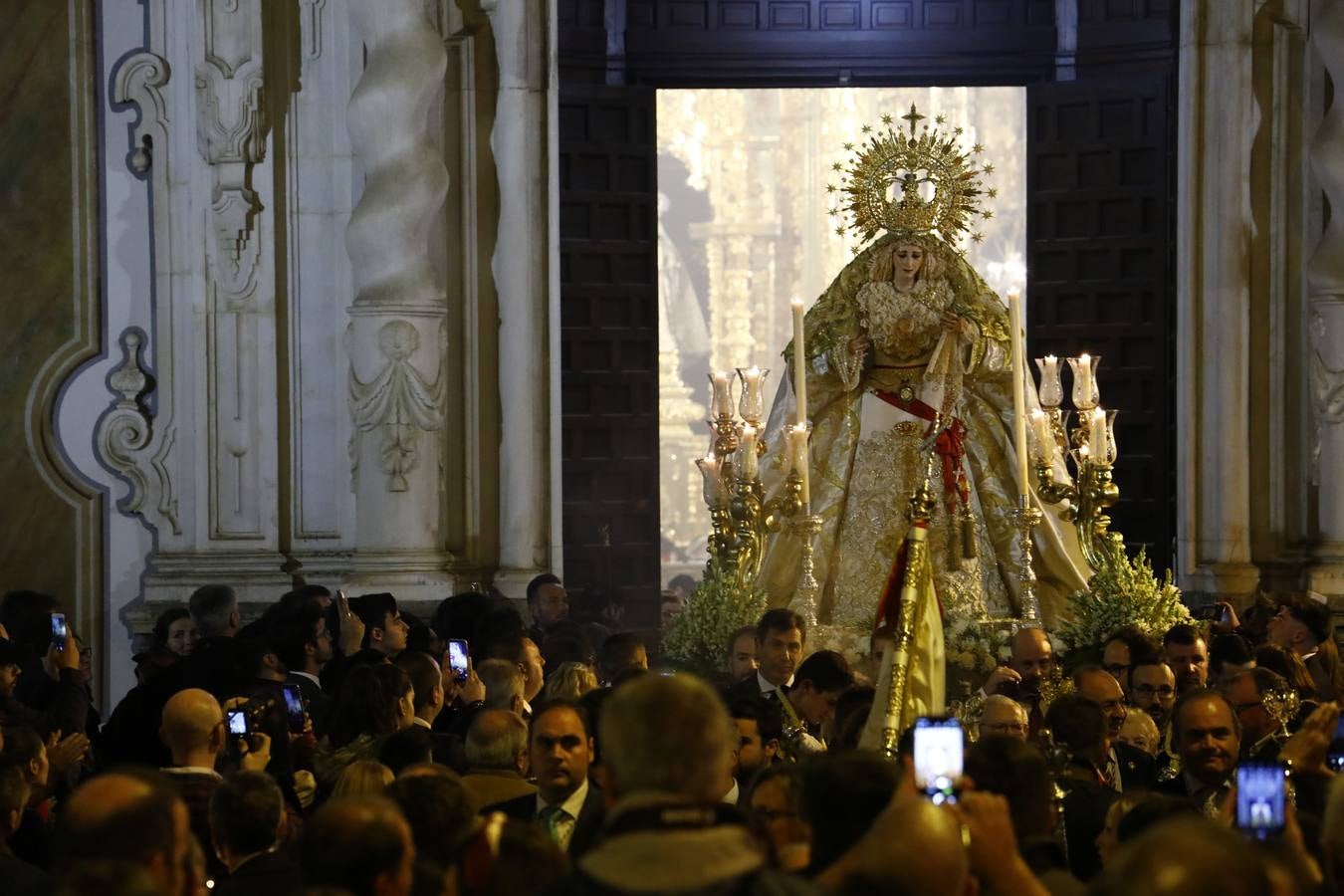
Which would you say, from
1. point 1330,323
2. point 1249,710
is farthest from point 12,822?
point 1330,323

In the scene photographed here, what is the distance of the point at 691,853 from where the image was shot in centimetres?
391

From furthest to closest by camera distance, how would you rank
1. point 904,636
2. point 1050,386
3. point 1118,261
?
point 1118,261 < point 1050,386 < point 904,636

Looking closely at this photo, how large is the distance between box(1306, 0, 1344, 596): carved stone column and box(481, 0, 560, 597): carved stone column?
4151 millimetres

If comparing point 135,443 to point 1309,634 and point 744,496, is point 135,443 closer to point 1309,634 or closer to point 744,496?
point 744,496

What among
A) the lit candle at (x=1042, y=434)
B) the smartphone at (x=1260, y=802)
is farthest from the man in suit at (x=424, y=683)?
the lit candle at (x=1042, y=434)

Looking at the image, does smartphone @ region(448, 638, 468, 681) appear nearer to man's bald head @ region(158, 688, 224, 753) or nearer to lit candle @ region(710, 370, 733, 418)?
man's bald head @ region(158, 688, 224, 753)

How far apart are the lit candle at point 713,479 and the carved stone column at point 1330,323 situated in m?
3.36

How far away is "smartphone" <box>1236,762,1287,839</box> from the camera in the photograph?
4523 mm

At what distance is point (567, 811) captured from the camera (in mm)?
6484

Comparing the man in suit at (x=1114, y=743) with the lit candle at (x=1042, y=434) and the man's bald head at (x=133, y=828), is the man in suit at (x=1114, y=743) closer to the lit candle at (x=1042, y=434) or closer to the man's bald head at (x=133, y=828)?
the man's bald head at (x=133, y=828)

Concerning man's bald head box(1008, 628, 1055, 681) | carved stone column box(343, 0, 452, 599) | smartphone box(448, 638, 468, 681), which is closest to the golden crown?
carved stone column box(343, 0, 452, 599)

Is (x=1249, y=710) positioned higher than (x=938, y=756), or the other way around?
(x=938, y=756)

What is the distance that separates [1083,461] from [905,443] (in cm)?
96

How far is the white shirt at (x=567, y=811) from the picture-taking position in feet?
21.1
